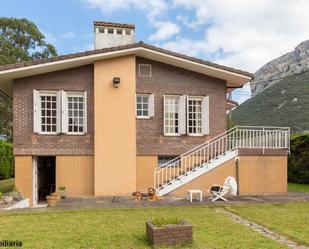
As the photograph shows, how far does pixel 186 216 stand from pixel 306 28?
4423cm

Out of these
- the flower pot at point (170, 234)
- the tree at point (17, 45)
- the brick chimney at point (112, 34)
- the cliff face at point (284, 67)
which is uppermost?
→ the cliff face at point (284, 67)

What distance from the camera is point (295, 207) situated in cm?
1050

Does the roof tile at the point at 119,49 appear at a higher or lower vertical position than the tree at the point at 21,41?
lower

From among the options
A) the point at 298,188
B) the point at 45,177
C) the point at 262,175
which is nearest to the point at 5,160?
the point at 45,177

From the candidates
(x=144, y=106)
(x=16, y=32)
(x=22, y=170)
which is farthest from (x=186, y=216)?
(x=16, y=32)

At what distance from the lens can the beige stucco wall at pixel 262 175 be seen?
13773mm

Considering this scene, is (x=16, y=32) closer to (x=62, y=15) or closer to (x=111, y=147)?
(x=62, y=15)

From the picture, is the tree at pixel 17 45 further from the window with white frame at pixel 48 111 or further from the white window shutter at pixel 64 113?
the white window shutter at pixel 64 113

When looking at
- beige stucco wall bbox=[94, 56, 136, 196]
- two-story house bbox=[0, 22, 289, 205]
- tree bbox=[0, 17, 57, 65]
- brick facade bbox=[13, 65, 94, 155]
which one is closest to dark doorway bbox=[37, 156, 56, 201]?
two-story house bbox=[0, 22, 289, 205]

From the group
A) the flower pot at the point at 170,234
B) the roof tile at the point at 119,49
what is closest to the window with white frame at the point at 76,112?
the roof tile at the point at 119,49

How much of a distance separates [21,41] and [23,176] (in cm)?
2726

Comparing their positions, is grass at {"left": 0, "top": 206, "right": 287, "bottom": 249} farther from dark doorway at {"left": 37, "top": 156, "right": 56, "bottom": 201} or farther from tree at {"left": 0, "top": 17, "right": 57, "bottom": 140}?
tree at {"left": 0, "top": 17, "right": 57, "bottom": 140}

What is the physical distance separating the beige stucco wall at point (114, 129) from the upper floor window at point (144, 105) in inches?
23.2

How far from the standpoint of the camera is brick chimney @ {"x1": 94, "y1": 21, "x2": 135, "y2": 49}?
16219mm
